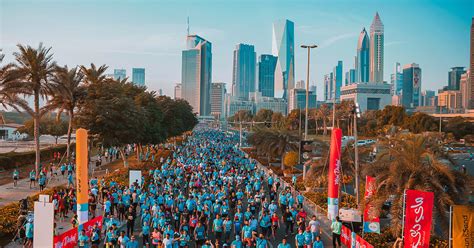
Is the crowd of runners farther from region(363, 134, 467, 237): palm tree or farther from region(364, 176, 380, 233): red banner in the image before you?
region(363, 134, 467, 237): palm tree

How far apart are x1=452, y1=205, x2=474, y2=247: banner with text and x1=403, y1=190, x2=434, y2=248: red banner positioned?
2.50 feet

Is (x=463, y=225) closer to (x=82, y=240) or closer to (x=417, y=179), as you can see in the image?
(x=417, y=179)

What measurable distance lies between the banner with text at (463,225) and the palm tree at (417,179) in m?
2.95

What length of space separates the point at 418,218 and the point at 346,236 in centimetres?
388

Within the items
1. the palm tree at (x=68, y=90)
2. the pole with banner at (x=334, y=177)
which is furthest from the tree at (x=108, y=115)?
the pole with banner at (x=334, y=177)

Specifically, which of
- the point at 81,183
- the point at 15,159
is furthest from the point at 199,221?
the point at 15,159

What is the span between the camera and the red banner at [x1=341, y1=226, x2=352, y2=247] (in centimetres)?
1504

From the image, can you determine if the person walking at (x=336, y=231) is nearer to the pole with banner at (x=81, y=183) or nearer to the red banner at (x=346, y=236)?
the red banner at (x=346, y=236)

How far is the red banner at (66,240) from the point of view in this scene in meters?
12.8

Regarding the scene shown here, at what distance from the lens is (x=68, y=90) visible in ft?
103

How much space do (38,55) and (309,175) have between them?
19.8 m

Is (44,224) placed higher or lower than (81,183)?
lower

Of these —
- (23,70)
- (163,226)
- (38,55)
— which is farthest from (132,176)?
(38,55)

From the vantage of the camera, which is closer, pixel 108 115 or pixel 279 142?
pixel 108 115
